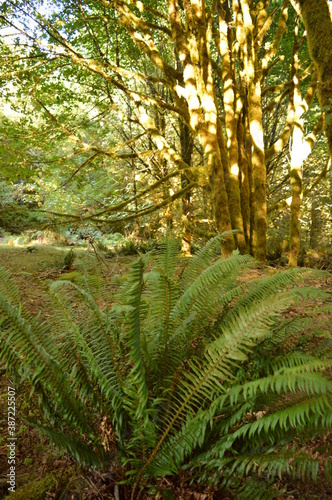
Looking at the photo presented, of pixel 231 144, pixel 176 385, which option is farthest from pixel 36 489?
pixel 231 144

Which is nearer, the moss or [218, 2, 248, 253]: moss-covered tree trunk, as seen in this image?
the moss

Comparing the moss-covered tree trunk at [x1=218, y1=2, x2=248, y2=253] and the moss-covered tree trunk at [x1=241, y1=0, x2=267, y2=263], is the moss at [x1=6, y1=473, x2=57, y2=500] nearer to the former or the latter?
the moss-covered tree trunk at [x1=218, y1=2, x2=248, y2=253]

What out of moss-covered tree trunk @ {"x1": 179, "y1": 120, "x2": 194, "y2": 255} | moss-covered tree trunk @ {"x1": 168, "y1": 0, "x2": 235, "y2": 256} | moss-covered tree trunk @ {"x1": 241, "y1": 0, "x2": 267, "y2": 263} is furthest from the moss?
moss-covered tree trunk @ {"x1": 179, "y1": 120, "x2": 194, "y2": 255}

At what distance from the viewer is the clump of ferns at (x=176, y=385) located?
1107 mm

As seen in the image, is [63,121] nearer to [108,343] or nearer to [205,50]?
[205,50]

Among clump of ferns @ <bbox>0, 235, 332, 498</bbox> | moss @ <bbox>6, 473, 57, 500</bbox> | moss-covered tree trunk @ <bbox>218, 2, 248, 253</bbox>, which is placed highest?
moss-covered tree trunk @ <bbox>218, 2, 248, 253</bbox>

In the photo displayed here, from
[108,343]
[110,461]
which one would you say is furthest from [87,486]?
[108,343]

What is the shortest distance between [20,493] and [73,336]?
60 cm

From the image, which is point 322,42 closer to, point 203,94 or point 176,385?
point 203,94

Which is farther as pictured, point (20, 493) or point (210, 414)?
point (20, 493)

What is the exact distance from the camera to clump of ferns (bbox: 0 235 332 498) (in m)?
1.11

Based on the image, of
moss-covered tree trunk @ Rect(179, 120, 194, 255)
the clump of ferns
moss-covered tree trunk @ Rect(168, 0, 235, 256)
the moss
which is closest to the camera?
the clump of ferns

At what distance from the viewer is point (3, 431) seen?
177cm

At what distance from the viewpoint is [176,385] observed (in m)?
1.46
